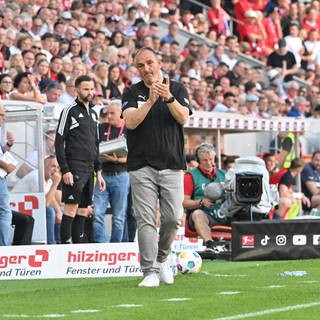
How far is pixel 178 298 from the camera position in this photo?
31.7ft

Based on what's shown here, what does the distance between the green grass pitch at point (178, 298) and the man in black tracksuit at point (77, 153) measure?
2.12 m

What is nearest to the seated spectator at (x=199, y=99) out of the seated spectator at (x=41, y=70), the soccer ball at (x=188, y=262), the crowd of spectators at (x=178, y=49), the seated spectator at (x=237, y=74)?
the crowd of spectators at (x=178, y=49)

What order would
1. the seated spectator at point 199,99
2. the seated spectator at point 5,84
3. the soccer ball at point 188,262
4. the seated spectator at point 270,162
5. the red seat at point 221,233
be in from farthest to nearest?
the seated spectator at point 199,99, the seated spectator at point 270,162, the seated spectator at point 5,84, the red seat at point 221,233, the soccer ball at point 188,262

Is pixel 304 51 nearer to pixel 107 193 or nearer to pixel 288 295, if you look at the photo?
pixel 107 193

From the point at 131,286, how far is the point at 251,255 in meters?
3.76

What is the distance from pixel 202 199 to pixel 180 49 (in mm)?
12021

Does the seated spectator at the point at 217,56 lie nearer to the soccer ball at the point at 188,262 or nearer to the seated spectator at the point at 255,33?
the seated spectator at the point at 255,33

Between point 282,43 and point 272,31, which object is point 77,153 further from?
point 272,31

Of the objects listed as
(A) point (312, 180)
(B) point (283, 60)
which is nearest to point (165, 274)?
(A) point (312, 180)

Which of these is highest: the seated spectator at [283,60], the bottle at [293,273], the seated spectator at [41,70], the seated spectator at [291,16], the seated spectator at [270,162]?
the seated spectator at [291,16]

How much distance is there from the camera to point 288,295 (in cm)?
975

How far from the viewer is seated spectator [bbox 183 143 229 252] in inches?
609

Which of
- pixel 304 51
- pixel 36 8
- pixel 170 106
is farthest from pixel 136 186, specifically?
pixel 304 51

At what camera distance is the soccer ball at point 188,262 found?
39.5 feet
